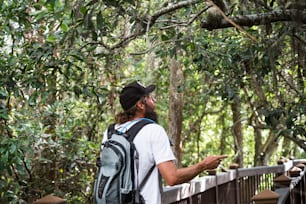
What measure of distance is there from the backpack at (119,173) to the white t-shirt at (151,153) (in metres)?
0.02

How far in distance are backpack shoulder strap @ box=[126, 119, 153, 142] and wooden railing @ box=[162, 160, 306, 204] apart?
2.15 feet

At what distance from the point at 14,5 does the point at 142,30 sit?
1088mm

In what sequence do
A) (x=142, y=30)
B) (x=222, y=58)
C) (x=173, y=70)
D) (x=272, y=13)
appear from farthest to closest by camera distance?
1. (x=173, y=70)
2. (x=222, y=58)
3. (x=142, y=30)
4. (x=272, y=13)

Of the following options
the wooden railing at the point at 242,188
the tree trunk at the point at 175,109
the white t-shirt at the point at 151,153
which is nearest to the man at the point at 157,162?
the white t-shirt at the point at 151,153

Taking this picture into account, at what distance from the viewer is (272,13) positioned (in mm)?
3570

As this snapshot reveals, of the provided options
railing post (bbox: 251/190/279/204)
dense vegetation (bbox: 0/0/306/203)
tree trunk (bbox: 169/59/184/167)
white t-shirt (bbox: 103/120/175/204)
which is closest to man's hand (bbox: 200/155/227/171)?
white t-shirt (bbox: 103/120/175/204)

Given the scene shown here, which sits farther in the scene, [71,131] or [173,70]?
[173,70]

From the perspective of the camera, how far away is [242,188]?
7027 mm

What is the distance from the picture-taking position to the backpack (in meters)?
2.92

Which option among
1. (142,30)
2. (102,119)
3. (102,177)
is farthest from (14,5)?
(102,119)

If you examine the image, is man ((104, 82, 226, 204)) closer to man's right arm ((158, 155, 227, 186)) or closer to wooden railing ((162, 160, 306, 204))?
man's right arm ((158, 155, 227, 186))

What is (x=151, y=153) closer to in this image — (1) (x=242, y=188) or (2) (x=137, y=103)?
(2) (x=137, y=103)

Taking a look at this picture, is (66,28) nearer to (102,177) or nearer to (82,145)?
(102,177)

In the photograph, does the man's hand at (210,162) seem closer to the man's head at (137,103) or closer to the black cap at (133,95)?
the man's head at (137,103)
